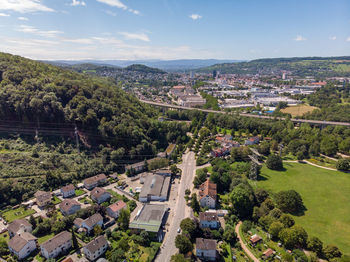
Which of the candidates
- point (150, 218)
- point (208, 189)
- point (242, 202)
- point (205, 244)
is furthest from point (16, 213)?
point (242, 202)

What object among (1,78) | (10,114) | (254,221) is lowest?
(254,221)

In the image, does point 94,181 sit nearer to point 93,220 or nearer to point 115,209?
point 115,209

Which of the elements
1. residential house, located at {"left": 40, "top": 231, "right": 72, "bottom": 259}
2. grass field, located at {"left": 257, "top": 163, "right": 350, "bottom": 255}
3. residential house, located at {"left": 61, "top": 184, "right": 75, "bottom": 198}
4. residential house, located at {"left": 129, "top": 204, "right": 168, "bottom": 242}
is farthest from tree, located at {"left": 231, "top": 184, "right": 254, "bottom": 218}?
residential house, located at {"left": 61, "top": 184, "right": 75, "bottom": 198}

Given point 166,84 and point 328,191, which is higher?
point 166,84

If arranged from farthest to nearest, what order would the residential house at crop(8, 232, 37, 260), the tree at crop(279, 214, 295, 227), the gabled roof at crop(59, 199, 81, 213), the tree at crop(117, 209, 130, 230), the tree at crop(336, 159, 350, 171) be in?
the tree at crop(336, 159, 350, 171), the gabled roof at crop(59, 199, 81, 213), the tree at crop(279, 214, 295, 227), the tree at crop(117, 209, 130, 230), the residential house at crop(8, 232, 37, 260)

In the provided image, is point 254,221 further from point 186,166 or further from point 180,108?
point 180,108

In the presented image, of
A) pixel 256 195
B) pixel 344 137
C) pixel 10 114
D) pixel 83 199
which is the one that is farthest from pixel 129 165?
pixel 344 137

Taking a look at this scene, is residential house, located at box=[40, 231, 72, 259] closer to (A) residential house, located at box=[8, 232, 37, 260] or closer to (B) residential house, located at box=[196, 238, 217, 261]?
(A) residential house, located at box=[8, 232, 37, 260]
